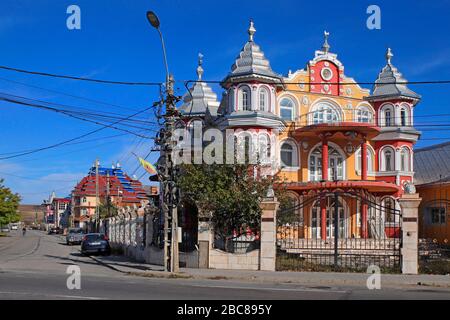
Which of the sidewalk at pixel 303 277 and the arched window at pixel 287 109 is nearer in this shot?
the sidewalk at pixel 303 277

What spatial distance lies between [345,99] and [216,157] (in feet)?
61.6

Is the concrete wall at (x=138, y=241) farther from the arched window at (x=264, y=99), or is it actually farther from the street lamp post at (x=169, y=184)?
the arched window at (x=264, y=99)

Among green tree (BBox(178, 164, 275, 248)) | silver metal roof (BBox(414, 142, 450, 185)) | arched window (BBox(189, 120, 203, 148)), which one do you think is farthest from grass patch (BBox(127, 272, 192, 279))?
silver metal roof (BBox(414, 142, 450, 185))

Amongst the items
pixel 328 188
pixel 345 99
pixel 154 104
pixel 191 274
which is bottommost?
pixel 191 274

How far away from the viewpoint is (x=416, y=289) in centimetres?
1648

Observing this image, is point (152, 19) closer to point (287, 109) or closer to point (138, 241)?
point (138, 241)

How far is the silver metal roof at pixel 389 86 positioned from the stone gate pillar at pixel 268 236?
22398 mm

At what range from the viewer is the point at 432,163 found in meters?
44.1

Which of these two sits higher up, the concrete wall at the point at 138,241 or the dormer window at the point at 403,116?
the dormer window at the point at 403,116

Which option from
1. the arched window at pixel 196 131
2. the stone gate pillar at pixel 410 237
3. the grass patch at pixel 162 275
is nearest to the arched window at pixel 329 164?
the arched window at pixel 196 131

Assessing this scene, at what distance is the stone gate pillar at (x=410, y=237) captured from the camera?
19953mm

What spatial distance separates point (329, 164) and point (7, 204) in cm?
4687
